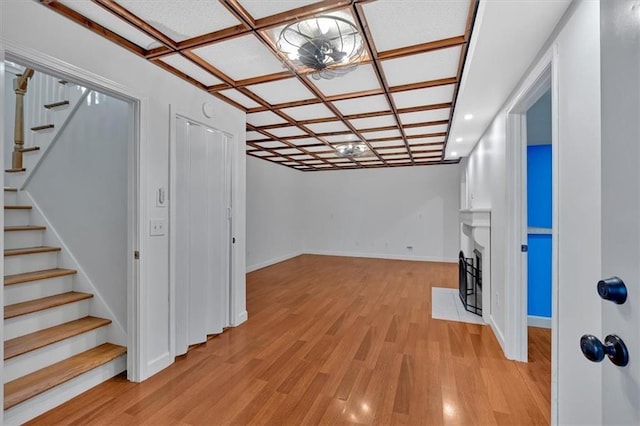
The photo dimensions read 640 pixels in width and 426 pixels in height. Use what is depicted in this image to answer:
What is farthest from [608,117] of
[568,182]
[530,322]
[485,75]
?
[530,322]

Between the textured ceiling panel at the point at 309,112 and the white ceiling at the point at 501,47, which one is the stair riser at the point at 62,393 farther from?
the white ceiling at the point at 501,47

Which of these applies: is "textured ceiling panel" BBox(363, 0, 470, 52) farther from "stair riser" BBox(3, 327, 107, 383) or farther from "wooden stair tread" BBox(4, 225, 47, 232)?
"wooden stair tread" BBox(4, 225, 47, 232)

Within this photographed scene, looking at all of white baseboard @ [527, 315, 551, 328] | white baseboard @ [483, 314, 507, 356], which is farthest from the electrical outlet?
white baseboard @ [527, 315, 551, 328]

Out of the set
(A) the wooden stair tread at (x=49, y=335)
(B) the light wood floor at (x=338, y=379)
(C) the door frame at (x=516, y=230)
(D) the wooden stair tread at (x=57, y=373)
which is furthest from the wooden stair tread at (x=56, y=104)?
(C) the door frame at (x=516, y=230)

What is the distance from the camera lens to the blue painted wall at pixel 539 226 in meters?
3.14

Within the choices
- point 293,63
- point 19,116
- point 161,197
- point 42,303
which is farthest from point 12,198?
point 293,63

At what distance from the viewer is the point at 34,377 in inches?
73.9

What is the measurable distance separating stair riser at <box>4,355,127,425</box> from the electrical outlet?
1.00 metres

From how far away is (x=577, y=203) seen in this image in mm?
1335

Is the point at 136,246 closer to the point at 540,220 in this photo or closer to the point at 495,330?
the point at 495,330

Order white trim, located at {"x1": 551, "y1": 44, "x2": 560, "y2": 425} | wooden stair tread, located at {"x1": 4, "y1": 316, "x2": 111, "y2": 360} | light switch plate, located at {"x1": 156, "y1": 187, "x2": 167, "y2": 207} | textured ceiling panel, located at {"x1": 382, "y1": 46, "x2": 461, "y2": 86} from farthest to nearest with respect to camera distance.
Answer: light switch plate, located at {"x1": 156, "y1": 187, "x2": 167, "y2": 207} → textured ceiling panel, located at {"x1": 382, "y1": 46, "x2": 461, "y2": 86} → wooden stair tread, located at {"x1": 4, "y1": 316, "x2": 111, "y2": 360} → white trim, located at {"x1": 551, "y1": 44, "x2": 560, "y2": 425}

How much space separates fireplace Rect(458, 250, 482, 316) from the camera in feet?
11.9

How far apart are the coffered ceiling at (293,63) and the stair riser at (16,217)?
77.7 inches

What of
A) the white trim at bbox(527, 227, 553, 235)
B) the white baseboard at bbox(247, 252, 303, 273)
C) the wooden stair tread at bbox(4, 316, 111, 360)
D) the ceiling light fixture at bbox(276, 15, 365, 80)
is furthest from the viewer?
the white baseboard at bbox(247, 252, 303, 273)
